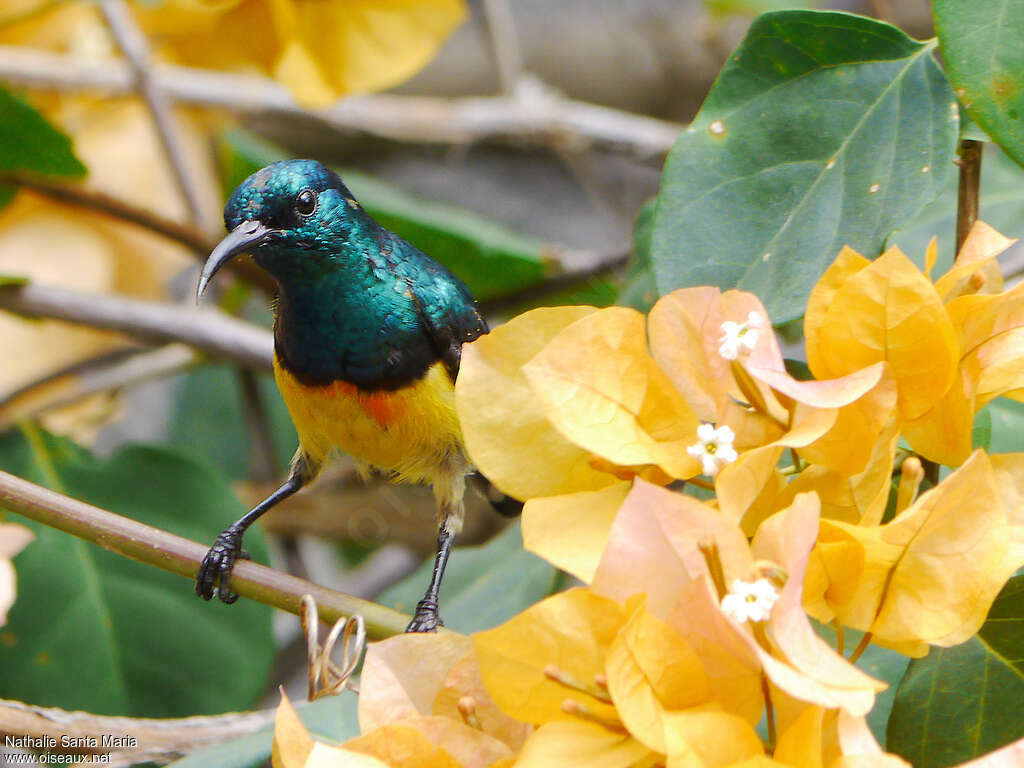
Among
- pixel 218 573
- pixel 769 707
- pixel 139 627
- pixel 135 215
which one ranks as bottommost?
pixel 139 627

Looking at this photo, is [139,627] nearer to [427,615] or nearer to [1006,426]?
[427,615]

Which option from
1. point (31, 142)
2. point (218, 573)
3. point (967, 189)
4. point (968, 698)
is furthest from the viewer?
point (31, 142)

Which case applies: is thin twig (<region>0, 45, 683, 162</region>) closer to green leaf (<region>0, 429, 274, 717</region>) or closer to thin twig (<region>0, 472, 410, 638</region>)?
green leaf (<region>0, 429, 274, 717</region>)

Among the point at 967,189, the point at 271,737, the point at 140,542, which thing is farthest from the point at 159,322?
the point at 967,189

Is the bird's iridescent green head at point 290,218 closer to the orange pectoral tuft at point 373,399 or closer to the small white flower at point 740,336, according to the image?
the orange pectoral tuft at point 373,399

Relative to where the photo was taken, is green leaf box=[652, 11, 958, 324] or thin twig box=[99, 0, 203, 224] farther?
thin twig box=[99, 0, 203, 224]

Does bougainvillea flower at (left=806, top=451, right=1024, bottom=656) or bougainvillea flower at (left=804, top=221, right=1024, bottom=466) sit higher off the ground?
bougainvillea flower at (left=804, top=221, right=1024, bottom=466)

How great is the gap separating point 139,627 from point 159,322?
412mm

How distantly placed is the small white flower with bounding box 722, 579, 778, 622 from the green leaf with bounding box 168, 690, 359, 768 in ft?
1.19

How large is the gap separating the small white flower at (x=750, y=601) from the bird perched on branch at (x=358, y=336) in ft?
2.12

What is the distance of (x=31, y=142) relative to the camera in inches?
53.4

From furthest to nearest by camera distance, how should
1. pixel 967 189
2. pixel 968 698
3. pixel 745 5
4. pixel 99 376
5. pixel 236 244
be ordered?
1. pixel 745 5
2. pixel 99 376
3. pixel 236 244
4. pixel 967 189
5. pixel 968 698

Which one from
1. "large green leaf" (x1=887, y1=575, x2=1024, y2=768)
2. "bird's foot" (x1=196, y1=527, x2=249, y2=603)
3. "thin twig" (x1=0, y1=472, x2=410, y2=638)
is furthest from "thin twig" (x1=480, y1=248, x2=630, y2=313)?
"large green leaf" (x1=887, y1=575, x2=1024, y2=768)

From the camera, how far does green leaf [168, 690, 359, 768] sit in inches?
27.6
